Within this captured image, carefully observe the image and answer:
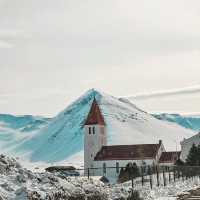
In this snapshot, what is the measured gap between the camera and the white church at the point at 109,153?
127 meters

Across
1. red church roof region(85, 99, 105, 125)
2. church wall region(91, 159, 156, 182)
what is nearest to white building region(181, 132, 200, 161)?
church wall region(91, 159, 156, 182)

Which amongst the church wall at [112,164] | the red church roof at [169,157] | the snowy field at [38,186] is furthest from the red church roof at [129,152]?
the snowy field at [38,186]

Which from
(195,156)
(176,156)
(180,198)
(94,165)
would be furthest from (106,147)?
(180,198)

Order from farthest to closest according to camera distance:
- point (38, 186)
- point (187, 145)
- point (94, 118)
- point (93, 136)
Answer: point (94, 118), point (93, 136), point (187, 145), point (38, 186)

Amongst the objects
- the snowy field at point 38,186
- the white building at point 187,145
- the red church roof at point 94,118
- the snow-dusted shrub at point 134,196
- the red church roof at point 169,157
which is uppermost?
the red church roof at point 94,118

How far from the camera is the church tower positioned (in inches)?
5256

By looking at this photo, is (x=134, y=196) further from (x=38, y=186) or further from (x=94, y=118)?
(x=94, y=118)

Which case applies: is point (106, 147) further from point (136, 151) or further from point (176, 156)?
point (176, 156)

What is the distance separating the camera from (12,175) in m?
12.7

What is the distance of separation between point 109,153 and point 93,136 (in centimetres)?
600

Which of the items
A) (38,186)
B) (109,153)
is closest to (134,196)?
(38,186)

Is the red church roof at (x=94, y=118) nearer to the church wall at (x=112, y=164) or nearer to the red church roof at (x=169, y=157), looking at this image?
the church wall at (x=112, y=164)

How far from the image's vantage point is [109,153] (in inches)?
5212

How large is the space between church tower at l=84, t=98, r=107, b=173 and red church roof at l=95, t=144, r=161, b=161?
5.49 ft
